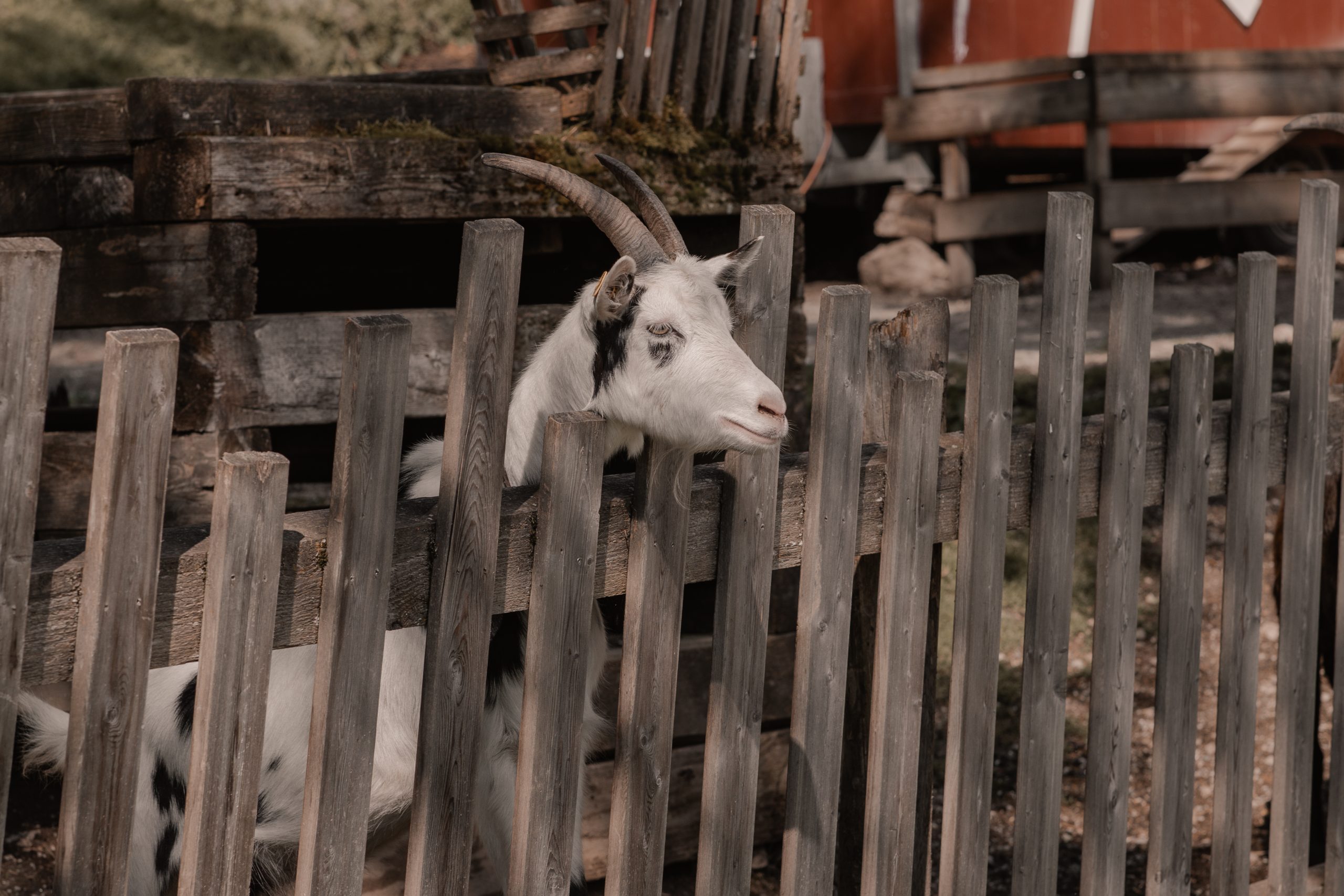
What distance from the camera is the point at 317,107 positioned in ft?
13.6

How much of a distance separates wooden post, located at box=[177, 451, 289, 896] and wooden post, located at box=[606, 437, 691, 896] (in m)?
0.68

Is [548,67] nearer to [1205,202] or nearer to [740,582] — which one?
[740,582]

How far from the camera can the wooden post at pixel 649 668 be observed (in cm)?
251

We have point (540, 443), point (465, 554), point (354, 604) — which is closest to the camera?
point (354, 604)

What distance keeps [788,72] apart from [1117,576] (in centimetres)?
239

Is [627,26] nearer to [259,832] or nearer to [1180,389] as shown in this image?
[1180,389]

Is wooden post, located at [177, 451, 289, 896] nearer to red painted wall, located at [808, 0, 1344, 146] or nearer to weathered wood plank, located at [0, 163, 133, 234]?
weathered wood plank, located at [0, 163, 133, 234]

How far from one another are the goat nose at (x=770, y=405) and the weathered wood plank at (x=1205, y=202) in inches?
389

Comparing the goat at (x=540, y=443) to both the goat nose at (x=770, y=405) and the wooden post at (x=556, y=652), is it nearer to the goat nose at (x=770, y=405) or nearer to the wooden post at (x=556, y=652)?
the goat nose at (x=770, y=405)

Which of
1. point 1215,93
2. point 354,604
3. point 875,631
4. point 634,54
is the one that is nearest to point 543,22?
point 634,54

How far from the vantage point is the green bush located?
50.8 feet

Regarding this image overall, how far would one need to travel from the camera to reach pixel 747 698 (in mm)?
2721

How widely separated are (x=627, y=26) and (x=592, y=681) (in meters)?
2.33

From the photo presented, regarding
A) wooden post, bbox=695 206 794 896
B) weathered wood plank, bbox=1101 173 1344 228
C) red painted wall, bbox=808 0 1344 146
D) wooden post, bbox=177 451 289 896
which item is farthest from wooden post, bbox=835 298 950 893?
red painted wall, bbox=808 0 1344 146
